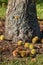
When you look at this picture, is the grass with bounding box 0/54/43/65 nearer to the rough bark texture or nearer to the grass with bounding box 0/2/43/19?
the rough bark texture

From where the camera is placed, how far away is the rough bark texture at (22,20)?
6418mm

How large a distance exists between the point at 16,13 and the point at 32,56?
4.08ft

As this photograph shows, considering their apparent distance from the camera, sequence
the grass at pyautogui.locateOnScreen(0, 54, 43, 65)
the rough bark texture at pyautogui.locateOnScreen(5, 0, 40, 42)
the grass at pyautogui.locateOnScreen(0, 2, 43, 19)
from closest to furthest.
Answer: the grass at pyautogui.locateOnScreen(0, 54, 43, 65), the rough bark texture at pyautogui.locateOnScreen(5, 0, 40, 42), the grass at pyautogui.locateOnScreen(0, 2, 43, 19)

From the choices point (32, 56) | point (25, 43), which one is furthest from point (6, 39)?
point (32, 56)

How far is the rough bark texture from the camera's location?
6.42m

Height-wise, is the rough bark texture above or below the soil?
above

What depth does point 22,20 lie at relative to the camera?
21.1ft

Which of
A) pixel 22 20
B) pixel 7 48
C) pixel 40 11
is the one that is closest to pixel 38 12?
pixel 40 11

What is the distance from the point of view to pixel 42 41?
6477 mm

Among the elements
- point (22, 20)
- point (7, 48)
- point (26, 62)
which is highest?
point (22, 20)

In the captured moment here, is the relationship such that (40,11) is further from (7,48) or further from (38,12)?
(7,48)

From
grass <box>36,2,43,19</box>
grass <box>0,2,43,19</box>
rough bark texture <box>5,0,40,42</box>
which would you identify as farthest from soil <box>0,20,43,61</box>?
grass <box>36,2,43,19</box>

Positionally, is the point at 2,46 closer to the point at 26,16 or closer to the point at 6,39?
the point at 6,39

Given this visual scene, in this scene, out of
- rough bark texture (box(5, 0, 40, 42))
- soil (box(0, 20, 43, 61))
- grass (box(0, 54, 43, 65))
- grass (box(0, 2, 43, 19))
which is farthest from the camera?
grass (box(0, 2, 43, 19))
